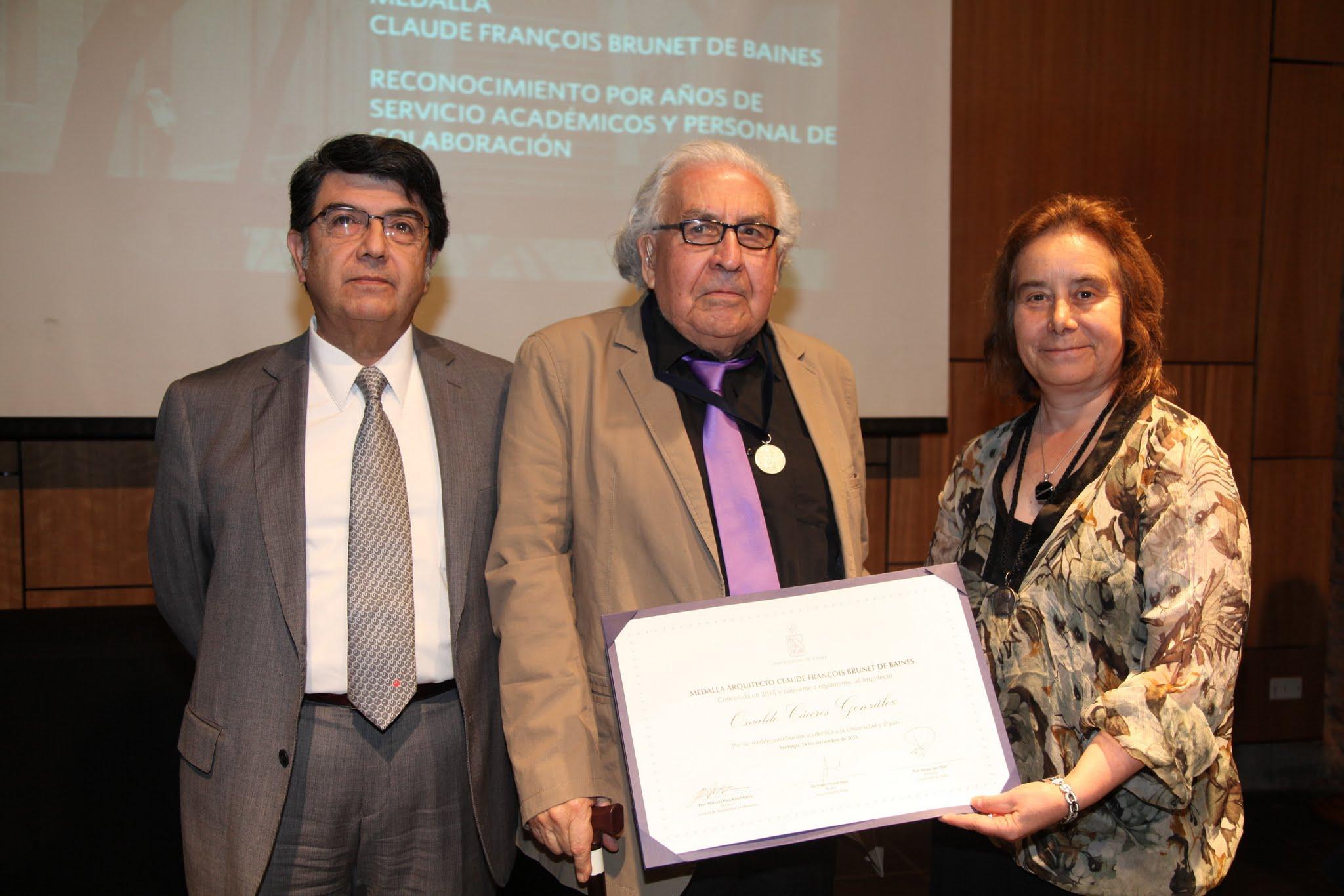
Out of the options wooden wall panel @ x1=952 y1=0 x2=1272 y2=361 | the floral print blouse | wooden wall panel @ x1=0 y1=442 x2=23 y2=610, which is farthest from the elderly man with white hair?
wooden wall panel @ x1=0 y1=442 x2=23 y2=610

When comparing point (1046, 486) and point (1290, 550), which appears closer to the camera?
point (1046, 486)

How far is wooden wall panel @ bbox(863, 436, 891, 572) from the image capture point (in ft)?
11.4

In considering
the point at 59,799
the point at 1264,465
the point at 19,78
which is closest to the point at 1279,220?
the point at 1264,465

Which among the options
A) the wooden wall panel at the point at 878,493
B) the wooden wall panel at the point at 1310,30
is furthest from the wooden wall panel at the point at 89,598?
the wooden wall panel at the point at 1310,30

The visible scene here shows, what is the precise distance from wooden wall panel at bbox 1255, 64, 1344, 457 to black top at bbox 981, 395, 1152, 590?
A: 8.98ft

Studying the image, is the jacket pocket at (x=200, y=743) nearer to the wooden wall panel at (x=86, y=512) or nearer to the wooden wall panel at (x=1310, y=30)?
the wooden wall panel at (x=86, y=512)

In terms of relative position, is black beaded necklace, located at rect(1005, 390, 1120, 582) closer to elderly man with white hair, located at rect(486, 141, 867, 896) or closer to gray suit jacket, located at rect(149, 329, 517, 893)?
elderly man with white hair, located at rect(486, 141, 867, 896)

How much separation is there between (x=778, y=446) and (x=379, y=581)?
2.57ft

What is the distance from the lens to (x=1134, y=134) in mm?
3562

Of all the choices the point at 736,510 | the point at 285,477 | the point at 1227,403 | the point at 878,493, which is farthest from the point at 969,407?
the point at 285,477

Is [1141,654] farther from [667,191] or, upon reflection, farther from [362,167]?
[362,167]

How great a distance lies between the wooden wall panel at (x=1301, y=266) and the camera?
369cm

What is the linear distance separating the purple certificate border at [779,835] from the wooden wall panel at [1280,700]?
10.3ft

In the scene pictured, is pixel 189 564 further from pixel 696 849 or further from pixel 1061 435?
pixel 1061 435
